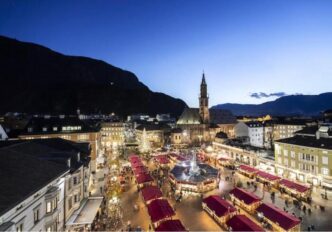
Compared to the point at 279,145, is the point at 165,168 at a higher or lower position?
lower

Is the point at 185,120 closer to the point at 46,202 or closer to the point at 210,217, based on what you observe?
the point at 210,217

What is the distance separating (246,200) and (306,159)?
20.7 meters

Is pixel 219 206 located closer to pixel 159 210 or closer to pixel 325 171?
pixel 159 210

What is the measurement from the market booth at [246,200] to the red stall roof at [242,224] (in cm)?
725

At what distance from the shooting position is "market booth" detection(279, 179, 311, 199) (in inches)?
1412

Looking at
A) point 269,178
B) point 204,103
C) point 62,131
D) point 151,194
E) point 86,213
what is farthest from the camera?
point 204,103

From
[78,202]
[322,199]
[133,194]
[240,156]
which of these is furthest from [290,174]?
[78,202]

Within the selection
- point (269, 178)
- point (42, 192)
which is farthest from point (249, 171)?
point (42, 192)

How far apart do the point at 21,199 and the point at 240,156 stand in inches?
2269

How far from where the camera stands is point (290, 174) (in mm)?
47469

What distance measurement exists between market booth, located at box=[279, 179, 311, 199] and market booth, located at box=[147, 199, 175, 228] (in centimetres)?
2172

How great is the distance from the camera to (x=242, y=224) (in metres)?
23.8

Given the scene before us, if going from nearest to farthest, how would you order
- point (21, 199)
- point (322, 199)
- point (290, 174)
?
point (21, 199) → point (322, 199) → point (290, 174)

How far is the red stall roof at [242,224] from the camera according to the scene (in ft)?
75.2
